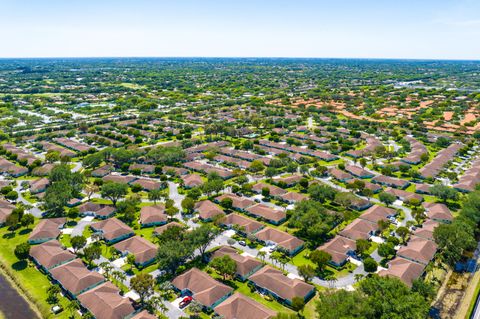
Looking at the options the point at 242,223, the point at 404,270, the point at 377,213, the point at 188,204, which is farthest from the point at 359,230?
the point at 188,204

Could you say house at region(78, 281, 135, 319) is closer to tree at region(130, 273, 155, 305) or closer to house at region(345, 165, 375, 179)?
Result: tree at region(130, 273, 155, 305)

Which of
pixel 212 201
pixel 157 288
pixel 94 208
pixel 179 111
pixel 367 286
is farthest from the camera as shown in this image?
pixel 179 111

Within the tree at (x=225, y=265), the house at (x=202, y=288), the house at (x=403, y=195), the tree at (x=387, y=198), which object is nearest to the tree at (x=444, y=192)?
the house at (x=403, y=195)

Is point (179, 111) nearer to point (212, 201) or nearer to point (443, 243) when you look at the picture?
point (212, 201)

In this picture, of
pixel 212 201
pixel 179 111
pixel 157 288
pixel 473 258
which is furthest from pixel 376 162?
pixel 179 111

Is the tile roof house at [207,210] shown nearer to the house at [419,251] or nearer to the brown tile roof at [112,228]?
the brown tile roof at [112,228]

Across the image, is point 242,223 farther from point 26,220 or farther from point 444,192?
point 444,192
